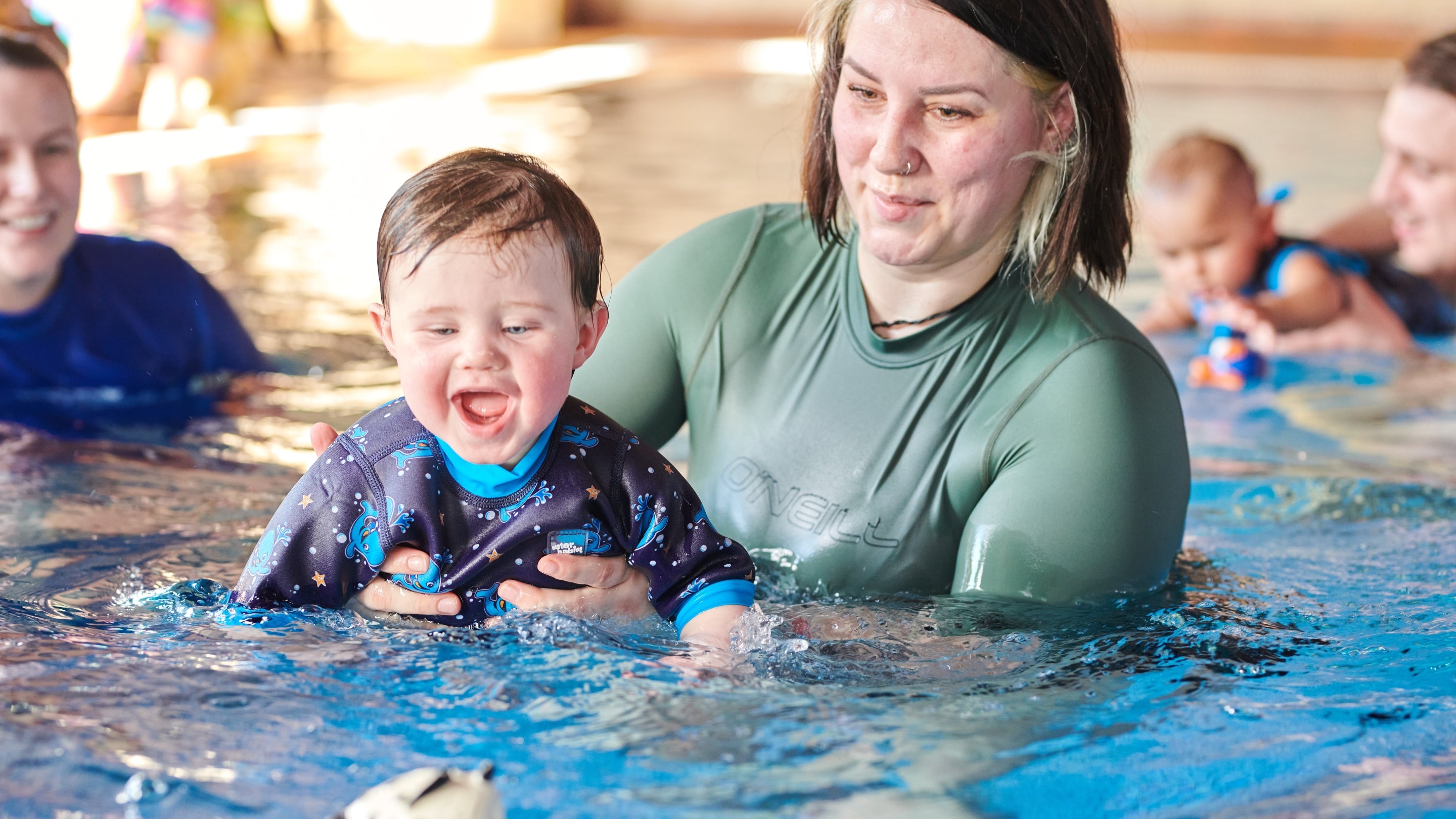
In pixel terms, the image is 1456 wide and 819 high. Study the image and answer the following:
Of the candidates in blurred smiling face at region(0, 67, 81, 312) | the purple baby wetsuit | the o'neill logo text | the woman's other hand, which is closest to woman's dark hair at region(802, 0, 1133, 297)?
the o'neill logo text

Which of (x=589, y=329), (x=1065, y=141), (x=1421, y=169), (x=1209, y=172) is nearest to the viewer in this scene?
(x=589, y=329)

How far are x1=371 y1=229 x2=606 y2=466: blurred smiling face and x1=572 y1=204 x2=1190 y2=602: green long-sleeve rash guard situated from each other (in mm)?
578

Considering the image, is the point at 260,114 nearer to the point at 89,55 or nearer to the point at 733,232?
the point at 89,55

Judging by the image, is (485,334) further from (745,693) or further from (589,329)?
(745,693)

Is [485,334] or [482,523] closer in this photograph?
[485,334]

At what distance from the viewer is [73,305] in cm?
394

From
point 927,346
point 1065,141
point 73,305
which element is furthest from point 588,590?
point 73,305

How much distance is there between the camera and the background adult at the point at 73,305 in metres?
3.52

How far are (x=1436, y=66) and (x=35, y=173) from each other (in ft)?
13.8

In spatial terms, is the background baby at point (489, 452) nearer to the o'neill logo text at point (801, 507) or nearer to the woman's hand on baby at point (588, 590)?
the woman's hand on baby at point (588, 590)

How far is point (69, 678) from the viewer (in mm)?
2033

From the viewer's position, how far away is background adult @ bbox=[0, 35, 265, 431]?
3523 mm

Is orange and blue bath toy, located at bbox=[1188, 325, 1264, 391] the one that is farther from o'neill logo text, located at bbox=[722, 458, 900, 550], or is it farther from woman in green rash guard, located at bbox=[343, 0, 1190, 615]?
o'neill logo text, located at bbox=[722, 458, 900, 550]

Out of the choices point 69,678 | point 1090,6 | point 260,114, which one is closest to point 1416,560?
point 1090,6
